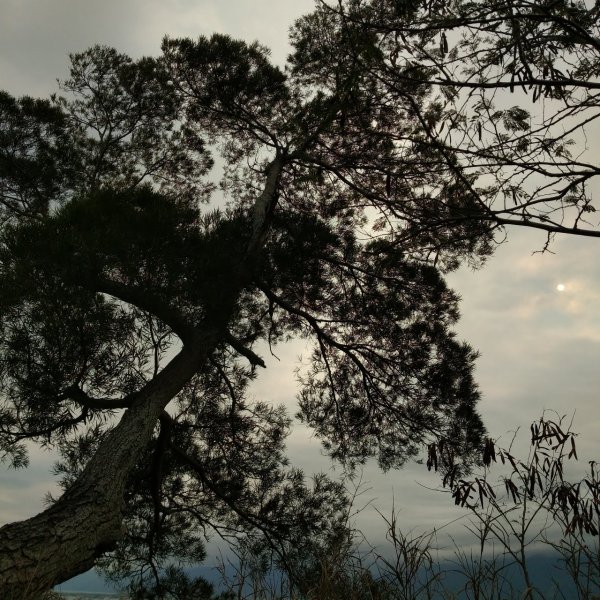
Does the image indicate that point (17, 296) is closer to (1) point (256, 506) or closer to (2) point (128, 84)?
(1) point (256, 506)

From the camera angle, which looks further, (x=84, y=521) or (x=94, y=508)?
(x=94, y=508)

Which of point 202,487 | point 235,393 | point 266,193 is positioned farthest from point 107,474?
point 266,193

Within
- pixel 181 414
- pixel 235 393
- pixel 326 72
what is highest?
pixel 326 72

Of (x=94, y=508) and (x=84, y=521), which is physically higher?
(x=94, y=508)

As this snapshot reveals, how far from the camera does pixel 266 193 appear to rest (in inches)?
283

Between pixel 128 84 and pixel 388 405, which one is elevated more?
pixel 128 84

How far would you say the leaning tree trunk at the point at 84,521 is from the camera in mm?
3502

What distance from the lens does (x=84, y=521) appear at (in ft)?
13.1

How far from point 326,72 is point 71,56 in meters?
3.50

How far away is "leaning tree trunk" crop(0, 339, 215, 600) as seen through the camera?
11.5 feet

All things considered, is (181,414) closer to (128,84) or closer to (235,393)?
(235,393)

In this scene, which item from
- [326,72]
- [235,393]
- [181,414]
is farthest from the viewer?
[326,72]

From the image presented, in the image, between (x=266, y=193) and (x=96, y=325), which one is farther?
(x=266, y=193)

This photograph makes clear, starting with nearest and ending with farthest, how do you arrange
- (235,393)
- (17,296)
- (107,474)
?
(107,474) → (17,296) → (235,393)
